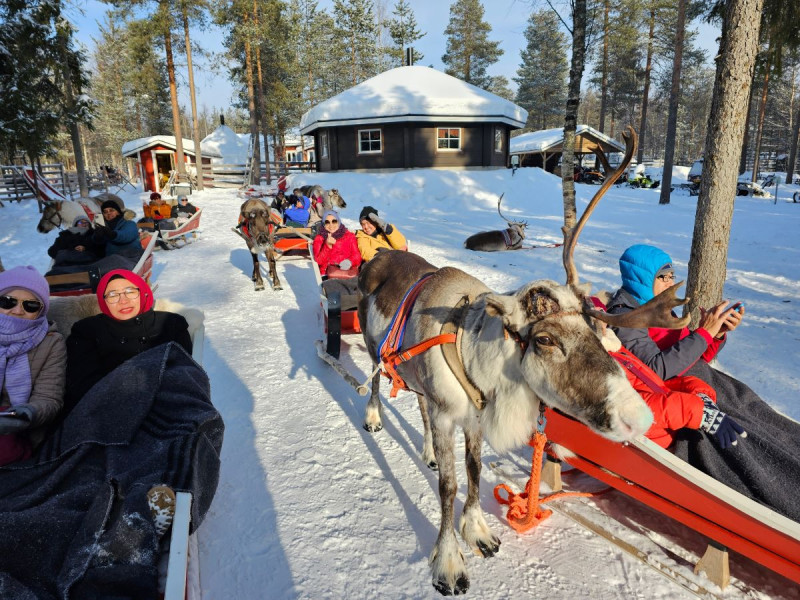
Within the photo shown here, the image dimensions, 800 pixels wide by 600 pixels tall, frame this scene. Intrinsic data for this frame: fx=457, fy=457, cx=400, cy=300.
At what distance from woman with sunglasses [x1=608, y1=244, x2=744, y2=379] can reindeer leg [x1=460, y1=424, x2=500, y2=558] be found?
110cm

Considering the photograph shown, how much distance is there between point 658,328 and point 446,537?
1.77m

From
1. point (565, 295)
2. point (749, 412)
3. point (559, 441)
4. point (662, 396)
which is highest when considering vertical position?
point (565, 295)

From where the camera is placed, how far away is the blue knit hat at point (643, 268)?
9.69 ft

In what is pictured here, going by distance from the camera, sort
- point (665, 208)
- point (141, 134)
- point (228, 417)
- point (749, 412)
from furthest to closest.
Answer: point (141, 134) < point (665, 208) < point (228, 417) < point (749, 412)

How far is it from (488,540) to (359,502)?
89cm

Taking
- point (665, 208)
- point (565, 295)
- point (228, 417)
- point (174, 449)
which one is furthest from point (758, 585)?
point (665, 208)

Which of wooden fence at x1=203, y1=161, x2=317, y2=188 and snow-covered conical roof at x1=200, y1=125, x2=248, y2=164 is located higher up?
snow-covered conical roof at x1=200, y1=125, x2=248, y2=164

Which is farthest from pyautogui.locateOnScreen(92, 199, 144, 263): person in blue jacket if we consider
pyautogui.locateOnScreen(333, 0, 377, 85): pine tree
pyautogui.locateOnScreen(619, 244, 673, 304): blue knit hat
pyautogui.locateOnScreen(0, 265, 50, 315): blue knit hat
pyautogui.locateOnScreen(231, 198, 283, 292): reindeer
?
pyautogui.locateOnScreen(333, 0, 377, 85): pine tree

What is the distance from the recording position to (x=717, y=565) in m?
2.32

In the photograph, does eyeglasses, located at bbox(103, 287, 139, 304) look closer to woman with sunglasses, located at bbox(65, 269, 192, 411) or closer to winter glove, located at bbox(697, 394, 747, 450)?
woman with sunglasses, located at bbox(65, 269, 192, 411)

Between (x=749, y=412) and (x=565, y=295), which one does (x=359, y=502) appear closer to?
(x=565, y=295)

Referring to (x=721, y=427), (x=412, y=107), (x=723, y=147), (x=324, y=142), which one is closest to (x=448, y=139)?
(x=412, y=107)

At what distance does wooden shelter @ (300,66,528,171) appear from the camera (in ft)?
72.5

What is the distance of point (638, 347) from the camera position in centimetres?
276
